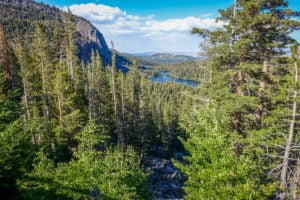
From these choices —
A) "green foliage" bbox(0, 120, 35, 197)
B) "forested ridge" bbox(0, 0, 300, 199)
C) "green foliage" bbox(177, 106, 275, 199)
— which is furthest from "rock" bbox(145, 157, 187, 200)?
"green foliage" bbox(177, 106, 275, 199)

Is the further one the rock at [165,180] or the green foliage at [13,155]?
the rock at [165,180]

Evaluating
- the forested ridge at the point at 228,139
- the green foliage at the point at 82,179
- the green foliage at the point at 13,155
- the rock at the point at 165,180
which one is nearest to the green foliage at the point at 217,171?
the forested ridge at the point at 228,139

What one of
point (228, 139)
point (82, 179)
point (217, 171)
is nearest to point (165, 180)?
point (228, 139)

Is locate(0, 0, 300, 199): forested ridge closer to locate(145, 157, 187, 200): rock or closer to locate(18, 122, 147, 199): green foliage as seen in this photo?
locate(18, 122, 147, 199): green foliage

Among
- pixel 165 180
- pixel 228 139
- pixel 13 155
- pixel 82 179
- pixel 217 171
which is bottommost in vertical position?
pixel 165 180

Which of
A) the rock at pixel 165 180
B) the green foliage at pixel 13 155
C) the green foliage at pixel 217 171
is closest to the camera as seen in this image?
the green foliage at pixel 217 171

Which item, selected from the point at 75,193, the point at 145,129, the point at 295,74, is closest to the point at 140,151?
the point at 145,129

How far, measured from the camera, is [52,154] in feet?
90.3

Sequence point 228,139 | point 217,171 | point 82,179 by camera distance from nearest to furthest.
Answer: point 217,171
point 82,179
point 228,139

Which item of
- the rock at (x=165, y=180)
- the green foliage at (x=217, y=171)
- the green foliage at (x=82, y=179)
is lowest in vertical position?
the rock at (x=165, y=180)

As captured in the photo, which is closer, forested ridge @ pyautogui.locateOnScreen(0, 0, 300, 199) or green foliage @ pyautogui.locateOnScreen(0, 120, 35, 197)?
forested ridge @ pyautogui.locateOnScreen(0, 0, 300, 199)

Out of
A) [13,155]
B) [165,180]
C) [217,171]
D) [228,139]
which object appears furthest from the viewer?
[165,180]

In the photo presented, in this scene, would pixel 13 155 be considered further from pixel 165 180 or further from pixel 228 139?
pixel 165 180

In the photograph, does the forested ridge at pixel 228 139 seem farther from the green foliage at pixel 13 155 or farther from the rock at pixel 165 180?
the rock at pixel 165 180
